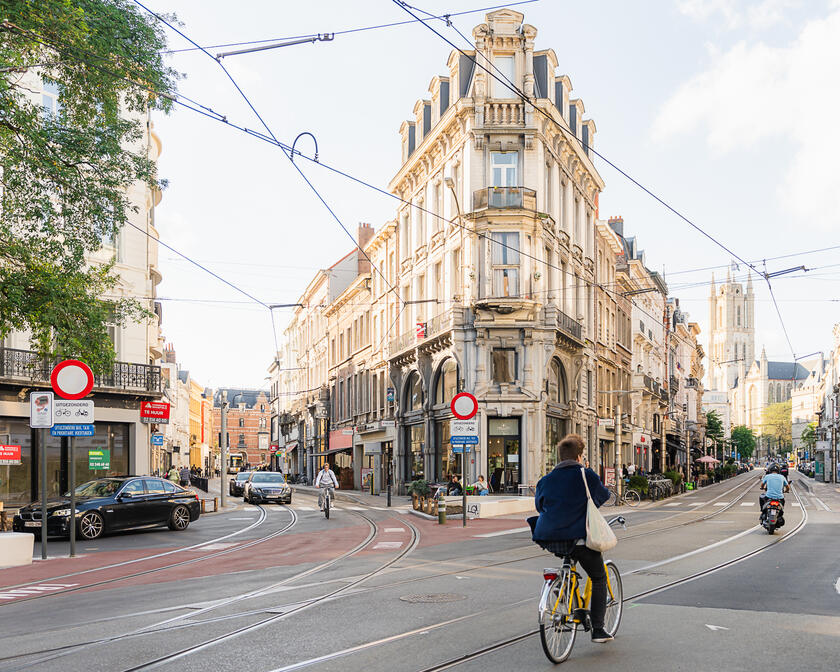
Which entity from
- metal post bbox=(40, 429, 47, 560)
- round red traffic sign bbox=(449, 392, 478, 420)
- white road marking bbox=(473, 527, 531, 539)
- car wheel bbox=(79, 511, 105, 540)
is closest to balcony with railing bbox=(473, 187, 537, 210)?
round red traffic sign bbox=(449, 392, 478, 420)

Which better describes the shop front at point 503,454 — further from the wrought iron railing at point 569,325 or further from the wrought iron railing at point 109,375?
the wrought iron railing at point 109,375

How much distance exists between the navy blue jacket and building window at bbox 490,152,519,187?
31.3 m

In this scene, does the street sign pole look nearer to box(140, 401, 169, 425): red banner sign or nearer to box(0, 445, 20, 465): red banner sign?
box(0, 445, 20, 465): red banner sign

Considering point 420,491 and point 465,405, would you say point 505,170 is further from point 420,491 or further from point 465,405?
point 465,405

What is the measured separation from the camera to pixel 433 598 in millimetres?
10125

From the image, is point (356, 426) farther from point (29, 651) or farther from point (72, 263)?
point (29, 651)

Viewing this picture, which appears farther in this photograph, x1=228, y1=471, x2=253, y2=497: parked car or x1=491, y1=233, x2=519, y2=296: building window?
x1=228, y1=471, x2=253, y2=497: parked car

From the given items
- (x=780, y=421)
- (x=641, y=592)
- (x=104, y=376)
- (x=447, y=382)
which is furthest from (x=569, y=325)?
(x=780, y=421)

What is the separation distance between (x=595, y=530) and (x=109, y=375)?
26362 millimetres

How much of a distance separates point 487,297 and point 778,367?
180 meters

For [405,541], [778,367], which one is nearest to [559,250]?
[405,541]

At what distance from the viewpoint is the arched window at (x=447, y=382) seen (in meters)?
38.0

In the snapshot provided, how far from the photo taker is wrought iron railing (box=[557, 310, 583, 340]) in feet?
125

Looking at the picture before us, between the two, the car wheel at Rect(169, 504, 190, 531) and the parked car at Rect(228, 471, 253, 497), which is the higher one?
the car wheel at Rect(169, 504, 190, 531)
